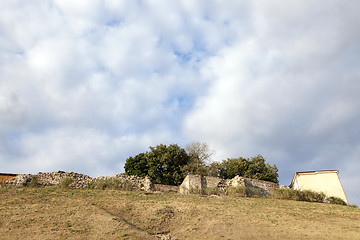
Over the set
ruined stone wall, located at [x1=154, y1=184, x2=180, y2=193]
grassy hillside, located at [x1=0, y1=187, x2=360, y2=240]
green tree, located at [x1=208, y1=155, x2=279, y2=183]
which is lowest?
grassy hillside, located at [x1=0, y1=187, x2=360, y2=240]

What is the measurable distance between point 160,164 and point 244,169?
36.9 feet

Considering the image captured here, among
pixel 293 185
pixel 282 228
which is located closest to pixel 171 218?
pixel 282 228

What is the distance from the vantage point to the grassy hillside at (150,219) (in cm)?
1181

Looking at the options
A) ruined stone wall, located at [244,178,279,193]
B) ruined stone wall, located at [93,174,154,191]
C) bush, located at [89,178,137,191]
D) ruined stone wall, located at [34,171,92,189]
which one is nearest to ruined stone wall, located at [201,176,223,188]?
ruined stone wall, located at [244,178,279,193]

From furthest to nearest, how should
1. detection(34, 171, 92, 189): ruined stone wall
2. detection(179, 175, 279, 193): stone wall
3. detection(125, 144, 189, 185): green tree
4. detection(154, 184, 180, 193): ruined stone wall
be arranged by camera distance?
detection(125, 144, 189, 185): green tree
detection(179, 175, 279, 193): stone wall
detection(154, 184, 180, 193): ruined stone wall
detection(34, 171, 92, 189): ruined stone wall

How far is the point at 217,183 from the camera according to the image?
89.8 ft

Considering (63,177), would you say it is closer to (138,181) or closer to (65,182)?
(65,182)

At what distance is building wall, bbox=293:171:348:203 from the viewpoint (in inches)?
1046

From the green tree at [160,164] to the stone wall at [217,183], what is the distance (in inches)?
280

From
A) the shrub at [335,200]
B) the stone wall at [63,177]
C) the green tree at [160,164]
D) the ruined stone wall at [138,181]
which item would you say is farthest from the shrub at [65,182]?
the shrub at [335,200]

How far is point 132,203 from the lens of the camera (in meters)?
16.2

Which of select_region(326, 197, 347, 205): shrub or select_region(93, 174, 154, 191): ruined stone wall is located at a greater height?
select_region(93, 174, 154, 191): ruined stone wall

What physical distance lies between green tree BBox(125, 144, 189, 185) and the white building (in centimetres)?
1379

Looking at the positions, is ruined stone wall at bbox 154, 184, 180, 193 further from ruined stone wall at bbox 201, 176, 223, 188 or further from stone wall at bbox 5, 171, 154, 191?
ruined stone wall at bbox 201, 176, 223, 188
